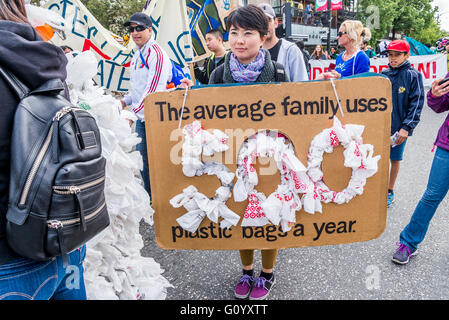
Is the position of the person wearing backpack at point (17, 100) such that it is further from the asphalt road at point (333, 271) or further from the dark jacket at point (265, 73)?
the asphalt road at point (333, 271)

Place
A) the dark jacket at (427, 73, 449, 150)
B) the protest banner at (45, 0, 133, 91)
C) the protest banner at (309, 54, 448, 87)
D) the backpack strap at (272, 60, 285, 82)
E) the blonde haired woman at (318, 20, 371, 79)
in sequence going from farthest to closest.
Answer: the protest banner at (309, 54, 448, 87) < the protest banner at (45, 0, 133, 91) < the blonde haired woman at (318, 20, 371, 79) < the dark jacket at (427, 73, 449, 150) < the backpack strap at (272, 60, 285, 82)

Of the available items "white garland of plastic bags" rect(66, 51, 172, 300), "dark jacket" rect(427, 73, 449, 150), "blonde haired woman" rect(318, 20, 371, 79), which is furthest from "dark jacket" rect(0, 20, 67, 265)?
"blonde haired woman" rect(318, 20, 371, 79)

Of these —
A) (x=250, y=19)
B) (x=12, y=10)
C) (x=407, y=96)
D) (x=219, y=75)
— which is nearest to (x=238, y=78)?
(x=219, y=75)

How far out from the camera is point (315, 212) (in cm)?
170

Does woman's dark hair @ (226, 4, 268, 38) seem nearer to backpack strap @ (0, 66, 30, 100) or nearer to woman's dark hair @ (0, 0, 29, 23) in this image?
woman's dark hair @ (0, 0, 29, 23)

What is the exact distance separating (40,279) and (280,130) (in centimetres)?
117

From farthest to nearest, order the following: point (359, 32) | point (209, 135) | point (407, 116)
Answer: point (359, 32) < point (407, 116) < point (209, 135)

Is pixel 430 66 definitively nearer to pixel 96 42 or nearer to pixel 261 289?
pixel 96 42

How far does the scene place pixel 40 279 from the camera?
3.56ft

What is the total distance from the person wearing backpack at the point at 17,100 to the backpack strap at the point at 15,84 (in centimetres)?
1

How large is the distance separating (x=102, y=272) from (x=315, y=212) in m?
1.23

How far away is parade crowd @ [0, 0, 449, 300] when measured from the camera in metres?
0.97

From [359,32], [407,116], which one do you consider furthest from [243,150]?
[359,32]

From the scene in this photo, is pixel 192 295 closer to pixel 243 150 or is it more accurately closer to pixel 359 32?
pixel 243 150
